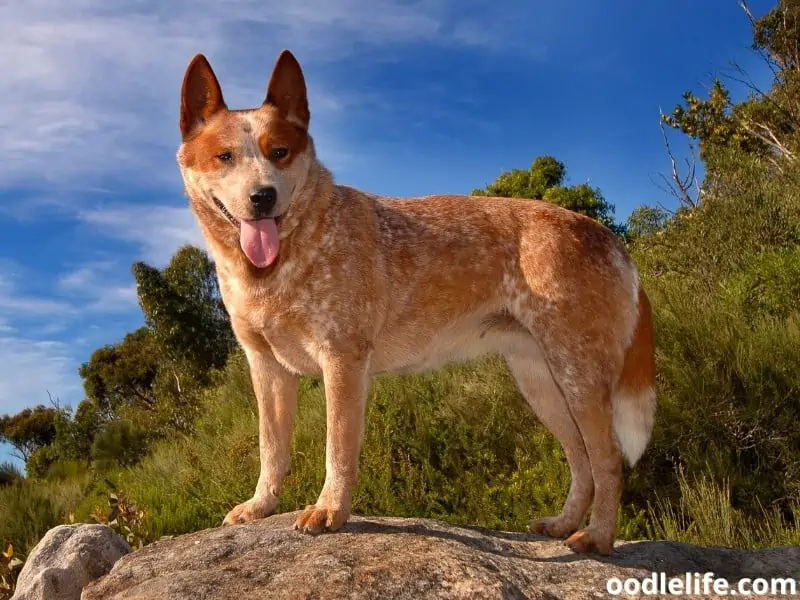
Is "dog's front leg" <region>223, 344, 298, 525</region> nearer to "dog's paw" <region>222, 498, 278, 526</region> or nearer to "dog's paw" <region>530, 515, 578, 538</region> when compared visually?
"dog's paw" <region>222, 498, 278, 526</region>

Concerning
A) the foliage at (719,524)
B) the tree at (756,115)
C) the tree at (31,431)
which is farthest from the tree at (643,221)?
the tree at (31,431)

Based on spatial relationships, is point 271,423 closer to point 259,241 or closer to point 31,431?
Result: point 259,241

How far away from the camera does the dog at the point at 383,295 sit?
4062 mm

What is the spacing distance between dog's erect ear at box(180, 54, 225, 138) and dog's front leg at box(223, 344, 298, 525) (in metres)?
1.32

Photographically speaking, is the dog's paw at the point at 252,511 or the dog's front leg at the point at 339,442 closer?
the dog's front leg at the point at 339,442

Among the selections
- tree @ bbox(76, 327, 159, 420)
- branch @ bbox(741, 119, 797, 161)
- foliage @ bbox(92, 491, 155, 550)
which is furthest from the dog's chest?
tree @ bbox(76, 327, 159, 420)

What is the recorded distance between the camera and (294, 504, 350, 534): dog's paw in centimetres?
389

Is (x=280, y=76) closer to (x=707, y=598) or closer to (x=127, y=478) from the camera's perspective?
(x=707, y=598)

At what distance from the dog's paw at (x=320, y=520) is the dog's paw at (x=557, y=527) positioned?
144 cm

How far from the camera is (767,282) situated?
31.6ft

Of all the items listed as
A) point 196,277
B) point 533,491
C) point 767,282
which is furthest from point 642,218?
point 196,277

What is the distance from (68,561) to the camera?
510cm

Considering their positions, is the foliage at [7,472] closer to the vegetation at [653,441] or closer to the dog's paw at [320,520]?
the vegetation at [653,441]

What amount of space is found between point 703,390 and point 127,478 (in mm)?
9158
